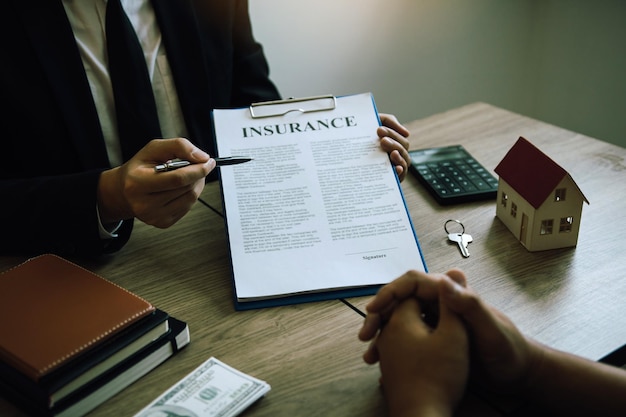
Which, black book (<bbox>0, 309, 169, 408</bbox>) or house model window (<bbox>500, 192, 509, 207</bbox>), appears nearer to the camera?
black book (<bbox>0, 309, 169, 408</bbox>)

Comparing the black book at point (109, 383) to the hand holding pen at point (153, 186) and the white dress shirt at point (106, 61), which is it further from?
the white dress shirt at point (106, 61)

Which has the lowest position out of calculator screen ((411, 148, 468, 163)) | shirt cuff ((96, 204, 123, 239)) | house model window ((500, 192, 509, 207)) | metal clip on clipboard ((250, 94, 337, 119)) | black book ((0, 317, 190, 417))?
calculator screen ((411, 148, 468, 163))

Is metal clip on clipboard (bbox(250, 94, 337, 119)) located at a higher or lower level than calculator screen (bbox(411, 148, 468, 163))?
higher

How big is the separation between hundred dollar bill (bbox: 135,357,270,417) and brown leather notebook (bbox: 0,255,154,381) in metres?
0.11

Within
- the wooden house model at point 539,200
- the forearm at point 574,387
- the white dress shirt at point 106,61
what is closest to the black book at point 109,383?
the forearm at point 574,387

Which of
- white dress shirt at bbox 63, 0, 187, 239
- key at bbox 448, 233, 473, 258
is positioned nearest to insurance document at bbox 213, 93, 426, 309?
key at bbox 448, 233, 473, 258

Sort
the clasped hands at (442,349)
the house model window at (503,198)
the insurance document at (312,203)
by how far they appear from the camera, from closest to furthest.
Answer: the clasped hands at (442,349)
the insurance document at (312,203)
the house model window at (503,198)

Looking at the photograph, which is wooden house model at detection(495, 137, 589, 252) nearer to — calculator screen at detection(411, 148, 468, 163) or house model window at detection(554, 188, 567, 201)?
house model window at detection(554, 188, 567, 201)

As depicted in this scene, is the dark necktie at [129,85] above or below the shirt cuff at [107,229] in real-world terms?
above

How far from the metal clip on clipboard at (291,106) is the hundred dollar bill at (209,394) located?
55 centimetres

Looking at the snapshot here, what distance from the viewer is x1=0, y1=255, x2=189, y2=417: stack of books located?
A: 71 cm

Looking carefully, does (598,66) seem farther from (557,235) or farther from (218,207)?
(218,207)

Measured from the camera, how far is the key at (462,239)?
1036mm

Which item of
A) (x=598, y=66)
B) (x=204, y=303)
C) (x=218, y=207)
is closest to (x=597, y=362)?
(x=204, y=303)
